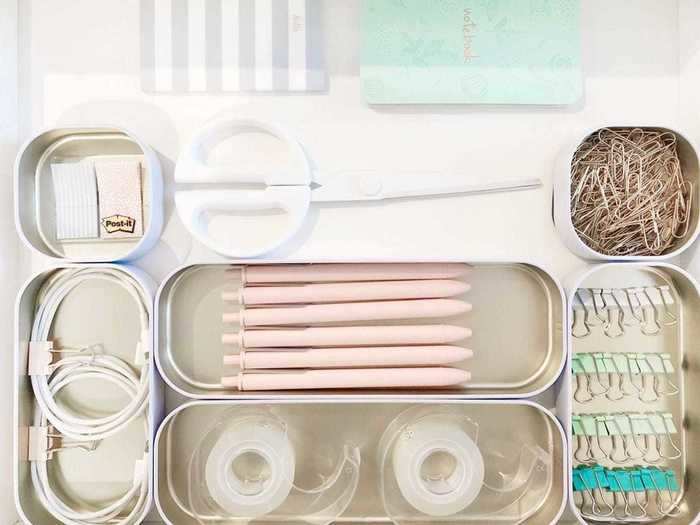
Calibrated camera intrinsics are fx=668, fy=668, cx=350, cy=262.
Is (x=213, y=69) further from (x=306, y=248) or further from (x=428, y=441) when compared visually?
(x=428, y=441)

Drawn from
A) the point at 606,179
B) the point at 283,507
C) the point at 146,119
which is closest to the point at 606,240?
the point at 606,179

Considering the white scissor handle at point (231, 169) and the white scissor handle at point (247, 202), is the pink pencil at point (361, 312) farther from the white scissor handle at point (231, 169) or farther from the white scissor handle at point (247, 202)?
the white scissor handle at point (231, 169)

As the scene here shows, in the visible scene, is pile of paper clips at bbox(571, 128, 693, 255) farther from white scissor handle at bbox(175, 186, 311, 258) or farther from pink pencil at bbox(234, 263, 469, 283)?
white scissor handle at bbox(175, 186, 311, 258)

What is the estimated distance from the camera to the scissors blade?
113 centimetres

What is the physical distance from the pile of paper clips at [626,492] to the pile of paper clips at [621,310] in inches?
9.0

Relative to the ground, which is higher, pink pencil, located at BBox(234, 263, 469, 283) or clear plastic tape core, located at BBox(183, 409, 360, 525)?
pink pencil, located at BBox(234, 263, 469, 283)

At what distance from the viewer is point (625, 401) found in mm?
1146

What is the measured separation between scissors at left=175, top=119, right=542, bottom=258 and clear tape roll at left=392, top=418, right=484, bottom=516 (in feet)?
1.27

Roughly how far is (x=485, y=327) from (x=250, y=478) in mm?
457

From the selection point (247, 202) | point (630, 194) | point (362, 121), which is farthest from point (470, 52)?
point (247, 202)

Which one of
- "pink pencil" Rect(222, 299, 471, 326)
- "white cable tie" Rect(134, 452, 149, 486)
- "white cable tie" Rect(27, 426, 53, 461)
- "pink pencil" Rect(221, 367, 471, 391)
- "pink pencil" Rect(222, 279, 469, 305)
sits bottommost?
"white cable tie" Rect(134, 452, 149, 486)

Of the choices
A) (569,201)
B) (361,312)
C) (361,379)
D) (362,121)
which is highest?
(362,121)

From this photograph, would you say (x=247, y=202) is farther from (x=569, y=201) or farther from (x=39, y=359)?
(x=569, y=201)

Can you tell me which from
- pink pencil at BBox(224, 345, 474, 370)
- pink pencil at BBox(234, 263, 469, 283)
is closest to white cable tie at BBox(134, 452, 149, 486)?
pink pencil at BBox(224, 345, 474, 370)
